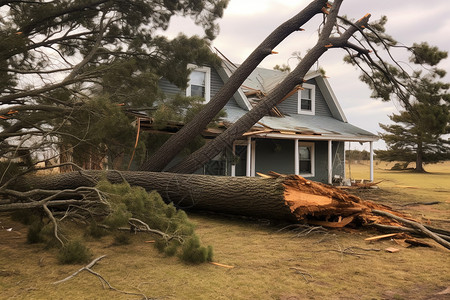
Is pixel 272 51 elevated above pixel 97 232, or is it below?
above

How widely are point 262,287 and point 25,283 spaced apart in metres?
2.29

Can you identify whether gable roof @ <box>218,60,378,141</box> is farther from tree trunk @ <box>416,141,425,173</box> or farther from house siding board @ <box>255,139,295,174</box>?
tree trunk @ <box>416,141,425,173</box>

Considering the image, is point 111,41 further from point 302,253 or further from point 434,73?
point 434,73

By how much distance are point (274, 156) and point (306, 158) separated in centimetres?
221

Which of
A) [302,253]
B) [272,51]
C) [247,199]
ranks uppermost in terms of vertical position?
[272,51]

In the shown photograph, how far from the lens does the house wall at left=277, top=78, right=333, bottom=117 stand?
16.8 meters

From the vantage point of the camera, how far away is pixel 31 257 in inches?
163

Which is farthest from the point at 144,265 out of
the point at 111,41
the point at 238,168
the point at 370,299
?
the point at 238,168

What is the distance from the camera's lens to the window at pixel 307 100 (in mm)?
17359

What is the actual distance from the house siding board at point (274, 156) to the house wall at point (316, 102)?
198 centimetres

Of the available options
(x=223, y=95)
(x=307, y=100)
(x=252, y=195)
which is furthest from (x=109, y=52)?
(x=307, y=100)

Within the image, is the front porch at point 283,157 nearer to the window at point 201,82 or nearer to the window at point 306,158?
the window at point 306,158

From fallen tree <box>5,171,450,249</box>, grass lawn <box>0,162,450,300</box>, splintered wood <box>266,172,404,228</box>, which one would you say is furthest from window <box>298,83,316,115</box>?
grass lawn <box>0,162,450,300</box>

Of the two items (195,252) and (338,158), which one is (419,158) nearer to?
(338,158)
